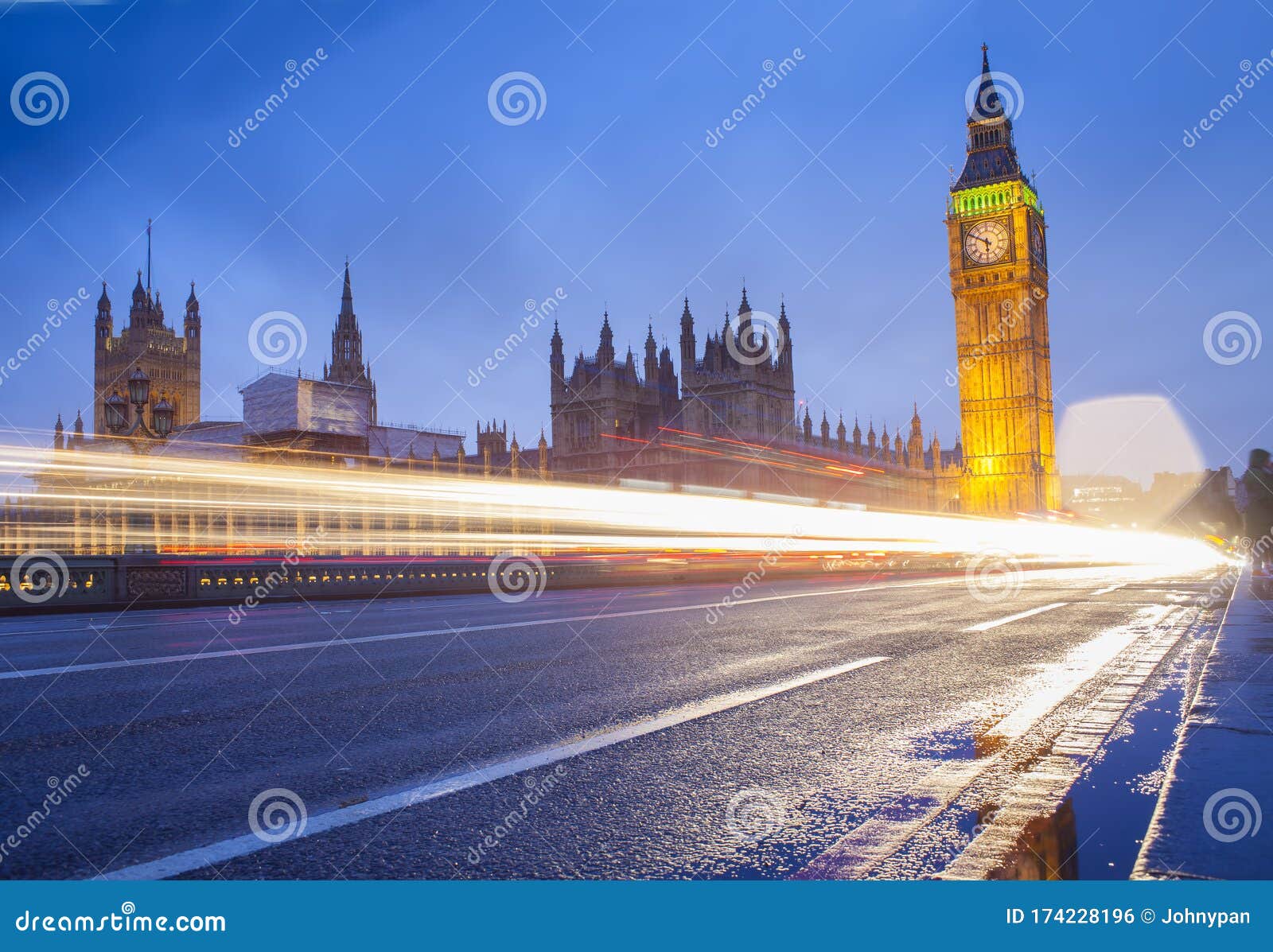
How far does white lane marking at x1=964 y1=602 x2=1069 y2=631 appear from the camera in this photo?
35.3ft

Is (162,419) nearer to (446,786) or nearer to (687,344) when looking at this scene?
(446,786)

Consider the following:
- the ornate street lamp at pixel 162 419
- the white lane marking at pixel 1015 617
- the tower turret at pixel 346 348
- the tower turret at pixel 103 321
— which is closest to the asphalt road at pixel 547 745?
the white lane marking at pixel 1015 617

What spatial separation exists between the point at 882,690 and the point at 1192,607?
9.82 meters

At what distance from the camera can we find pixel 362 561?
19.9 metres

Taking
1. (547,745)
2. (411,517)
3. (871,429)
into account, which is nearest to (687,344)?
(871,429)

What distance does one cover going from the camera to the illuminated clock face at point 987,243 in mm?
91000

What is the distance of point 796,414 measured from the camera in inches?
3696

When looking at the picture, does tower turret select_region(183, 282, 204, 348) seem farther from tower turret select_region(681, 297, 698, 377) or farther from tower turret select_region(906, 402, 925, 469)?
tower turret select_region(906, 402, 925, 469)

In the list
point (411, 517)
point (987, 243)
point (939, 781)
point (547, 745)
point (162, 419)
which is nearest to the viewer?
point (939, 781)

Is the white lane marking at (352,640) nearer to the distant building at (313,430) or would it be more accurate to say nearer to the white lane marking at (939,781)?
the white lane marking at (939,781)

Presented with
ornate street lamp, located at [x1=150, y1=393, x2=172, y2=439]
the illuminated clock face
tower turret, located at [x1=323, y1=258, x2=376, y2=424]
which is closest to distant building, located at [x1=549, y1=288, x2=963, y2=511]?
the illuminated clock face

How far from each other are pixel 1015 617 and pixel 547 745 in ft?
30.2

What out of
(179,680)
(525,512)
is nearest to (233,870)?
(179,680)

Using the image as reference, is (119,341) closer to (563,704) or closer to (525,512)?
(525,512)
